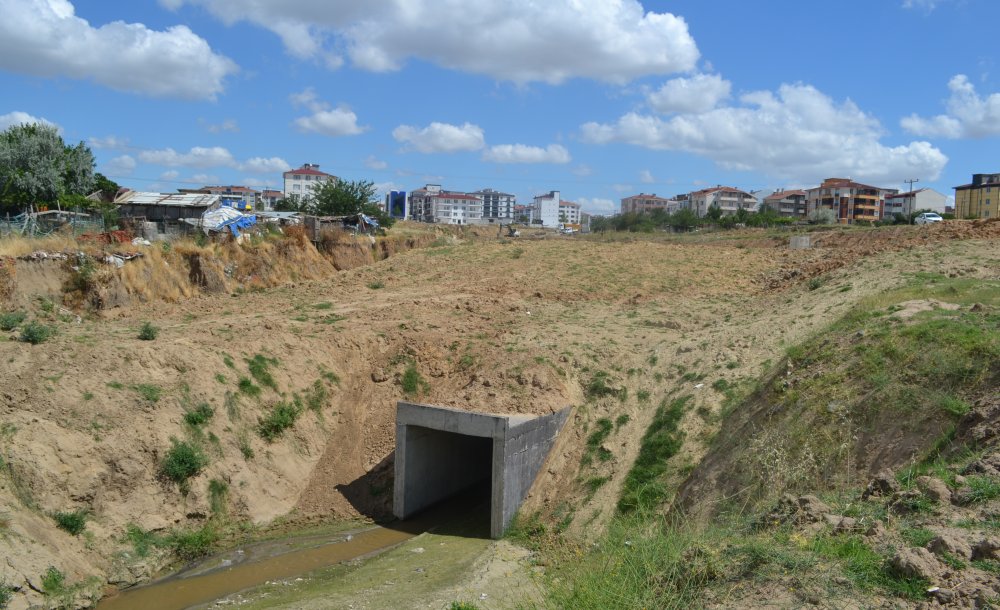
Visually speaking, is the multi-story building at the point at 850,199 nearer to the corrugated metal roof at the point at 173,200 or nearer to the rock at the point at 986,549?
the corrugated metal roof at the point at 173,200

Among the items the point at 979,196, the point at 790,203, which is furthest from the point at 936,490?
the point at 790,203

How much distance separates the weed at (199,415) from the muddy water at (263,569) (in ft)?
12.4

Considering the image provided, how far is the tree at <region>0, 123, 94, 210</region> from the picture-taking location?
4275 centimetres

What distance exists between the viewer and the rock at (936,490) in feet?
30.8

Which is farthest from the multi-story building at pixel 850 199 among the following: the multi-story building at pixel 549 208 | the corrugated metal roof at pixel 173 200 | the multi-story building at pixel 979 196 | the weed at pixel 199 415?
the weed at pixel 199 415

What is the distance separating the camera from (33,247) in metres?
26.6

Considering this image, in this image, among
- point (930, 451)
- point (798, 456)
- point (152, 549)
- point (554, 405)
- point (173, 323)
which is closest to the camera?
point (930, 451)

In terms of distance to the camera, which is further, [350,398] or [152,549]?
[350,398]

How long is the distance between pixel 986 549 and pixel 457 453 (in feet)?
54.6

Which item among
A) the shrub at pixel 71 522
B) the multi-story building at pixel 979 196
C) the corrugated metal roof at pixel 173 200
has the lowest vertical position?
the shrub at pixel 71 522

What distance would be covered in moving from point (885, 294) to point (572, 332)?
9.92 metres

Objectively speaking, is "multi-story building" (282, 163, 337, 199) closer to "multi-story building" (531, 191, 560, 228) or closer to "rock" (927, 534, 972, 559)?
"multi-story building" (531, 191, 560, 228)

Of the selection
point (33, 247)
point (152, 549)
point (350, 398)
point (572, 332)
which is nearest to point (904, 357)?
point (572, 332)

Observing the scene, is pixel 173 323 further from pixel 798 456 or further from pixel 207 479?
pixel 798 456
